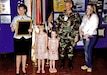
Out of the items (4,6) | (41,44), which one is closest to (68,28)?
(41,44)

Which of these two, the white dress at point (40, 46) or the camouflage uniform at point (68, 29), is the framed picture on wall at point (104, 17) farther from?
the white dress at point (40, 46)

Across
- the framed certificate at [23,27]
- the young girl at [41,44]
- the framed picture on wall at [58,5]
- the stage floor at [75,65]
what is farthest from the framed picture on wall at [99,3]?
the framed certificate at [23,27]

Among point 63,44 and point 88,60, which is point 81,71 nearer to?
point 88,60

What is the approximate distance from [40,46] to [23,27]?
451 millimetres

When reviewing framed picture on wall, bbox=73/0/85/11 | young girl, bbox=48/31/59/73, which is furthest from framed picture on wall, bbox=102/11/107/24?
young girl, bbox=48/31/59/73

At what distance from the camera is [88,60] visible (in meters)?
4.84

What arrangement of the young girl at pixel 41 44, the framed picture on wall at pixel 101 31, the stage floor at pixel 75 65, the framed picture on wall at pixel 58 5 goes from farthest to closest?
1. the framed picture on wall at pixel 101 31
2. the framed picture on wall at pixel 58 5
3. the stage floor at pixel 75 65
4. the young girl at pixel 41 44

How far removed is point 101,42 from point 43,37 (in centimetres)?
180

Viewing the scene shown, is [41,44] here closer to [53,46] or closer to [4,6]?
[53,46]

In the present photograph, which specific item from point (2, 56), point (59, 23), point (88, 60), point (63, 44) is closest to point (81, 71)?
point (88, 60)

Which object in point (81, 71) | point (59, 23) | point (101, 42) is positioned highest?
point (59, 23)

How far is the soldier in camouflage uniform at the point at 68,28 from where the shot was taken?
4684mm

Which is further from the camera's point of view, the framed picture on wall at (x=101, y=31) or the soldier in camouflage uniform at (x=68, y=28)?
the framed picture on wall at (x=101, y=31)

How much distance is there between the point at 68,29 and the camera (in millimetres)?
4711
